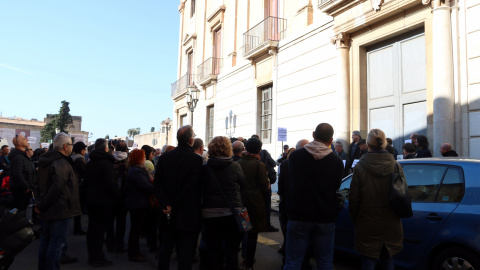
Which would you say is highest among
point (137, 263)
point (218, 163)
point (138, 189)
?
point (218, 163)

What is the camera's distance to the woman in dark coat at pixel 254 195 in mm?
4609

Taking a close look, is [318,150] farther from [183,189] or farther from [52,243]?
[52,243]

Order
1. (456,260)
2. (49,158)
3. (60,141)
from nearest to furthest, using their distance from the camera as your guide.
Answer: (456,260), (49,158), (60,141)

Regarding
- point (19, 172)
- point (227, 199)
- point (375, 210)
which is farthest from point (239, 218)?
point (19, 172)

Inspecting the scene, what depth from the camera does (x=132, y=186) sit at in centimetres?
538

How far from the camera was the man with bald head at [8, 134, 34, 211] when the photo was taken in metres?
6.46

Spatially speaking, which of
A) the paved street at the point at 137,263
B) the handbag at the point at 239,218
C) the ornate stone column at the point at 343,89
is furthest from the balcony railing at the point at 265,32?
the handbag at the point at 239,218

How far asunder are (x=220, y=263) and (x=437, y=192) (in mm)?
2496

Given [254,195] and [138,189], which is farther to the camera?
[138,189]

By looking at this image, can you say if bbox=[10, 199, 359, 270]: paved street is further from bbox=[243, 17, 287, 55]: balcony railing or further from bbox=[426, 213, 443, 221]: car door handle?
bbox=[243, 17, 287, 55]: balcony railing

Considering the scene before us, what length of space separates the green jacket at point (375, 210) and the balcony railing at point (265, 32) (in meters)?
11.4

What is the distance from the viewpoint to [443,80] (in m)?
7.99

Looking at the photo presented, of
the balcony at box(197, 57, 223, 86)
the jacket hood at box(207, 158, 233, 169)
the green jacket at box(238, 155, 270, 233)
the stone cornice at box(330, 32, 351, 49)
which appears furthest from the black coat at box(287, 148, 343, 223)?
the balcony at box(197, 57, 223, 86)

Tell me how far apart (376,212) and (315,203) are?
0.59 m
